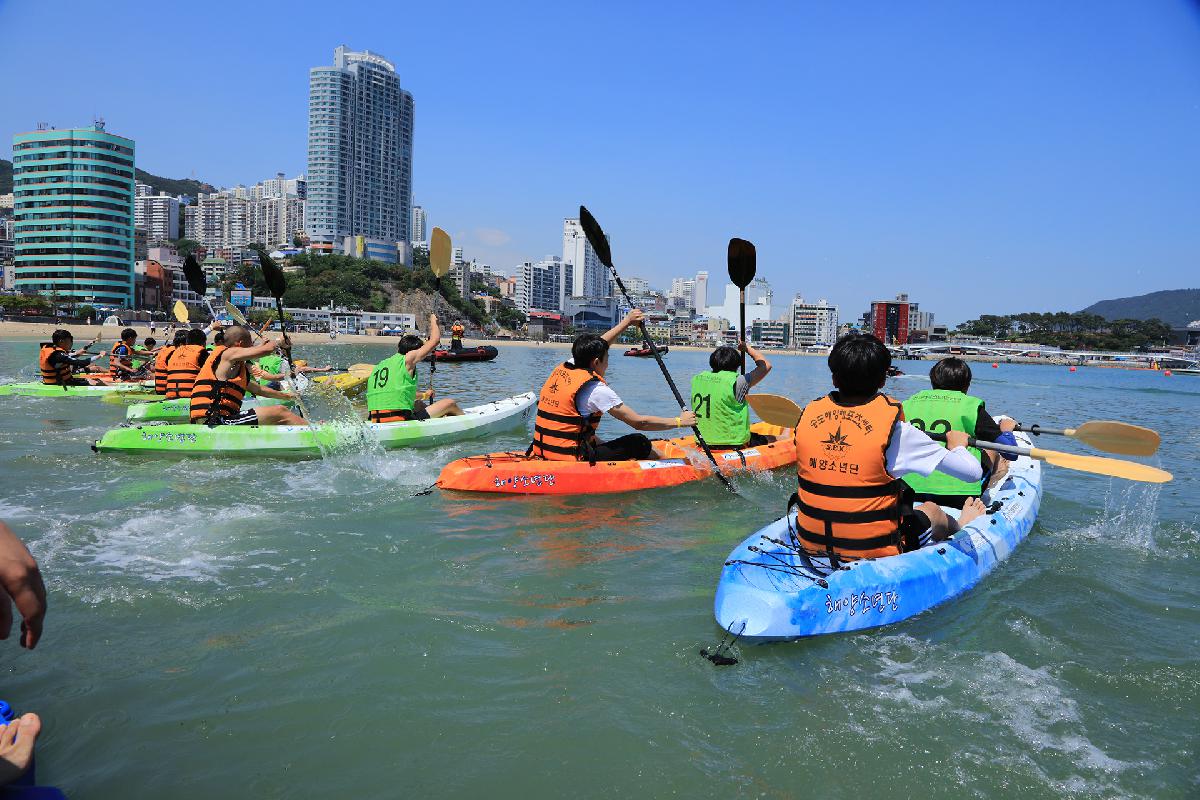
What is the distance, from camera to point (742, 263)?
8.59 metres

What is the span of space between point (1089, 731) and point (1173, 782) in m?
0.37

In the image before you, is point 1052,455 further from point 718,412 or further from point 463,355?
point 463,355

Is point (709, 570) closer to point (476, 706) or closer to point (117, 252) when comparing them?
point (476, 706)

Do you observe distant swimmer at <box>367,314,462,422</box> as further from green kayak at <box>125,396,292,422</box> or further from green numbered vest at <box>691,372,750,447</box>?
green kayak at <box>125,396,292,422</box>

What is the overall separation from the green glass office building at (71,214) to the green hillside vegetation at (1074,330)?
128827 millimetres

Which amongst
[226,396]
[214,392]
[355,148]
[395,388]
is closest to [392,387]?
[395,388]

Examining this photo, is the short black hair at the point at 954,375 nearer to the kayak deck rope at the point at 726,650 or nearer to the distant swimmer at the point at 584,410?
the distant swimmer at the point at 584,410

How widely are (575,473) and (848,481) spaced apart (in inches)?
148

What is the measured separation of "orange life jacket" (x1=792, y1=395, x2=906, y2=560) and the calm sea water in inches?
20.6

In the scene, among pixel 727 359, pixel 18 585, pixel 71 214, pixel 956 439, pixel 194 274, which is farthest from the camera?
pixel 71 214

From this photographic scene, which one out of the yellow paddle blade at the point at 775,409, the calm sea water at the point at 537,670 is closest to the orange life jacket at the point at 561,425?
the calm sea water at the point at 537,670

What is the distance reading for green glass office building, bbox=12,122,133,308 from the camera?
256 feet

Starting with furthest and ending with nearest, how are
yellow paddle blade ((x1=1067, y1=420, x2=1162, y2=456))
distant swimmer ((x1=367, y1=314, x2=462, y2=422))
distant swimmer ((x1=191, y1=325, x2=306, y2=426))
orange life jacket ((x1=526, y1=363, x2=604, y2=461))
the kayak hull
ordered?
1. the kayak hull
2. distant swimmer ((x1=367, y1=314, x2=462, y2=422))
3. distant swimmer ((x1=191, y1=325, x2=306, y2=426))
4. orange life jacket ((x1=526, y1=363, x2=604, y2=461))
5. yellow paddle blade ((x1=1067, y1=420, x2=1162, y2=456))

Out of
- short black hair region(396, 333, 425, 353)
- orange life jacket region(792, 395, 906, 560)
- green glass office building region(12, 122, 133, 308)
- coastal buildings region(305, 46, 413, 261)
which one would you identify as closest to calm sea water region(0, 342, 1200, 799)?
orange life jacket region(792, 395, 906, 560)
